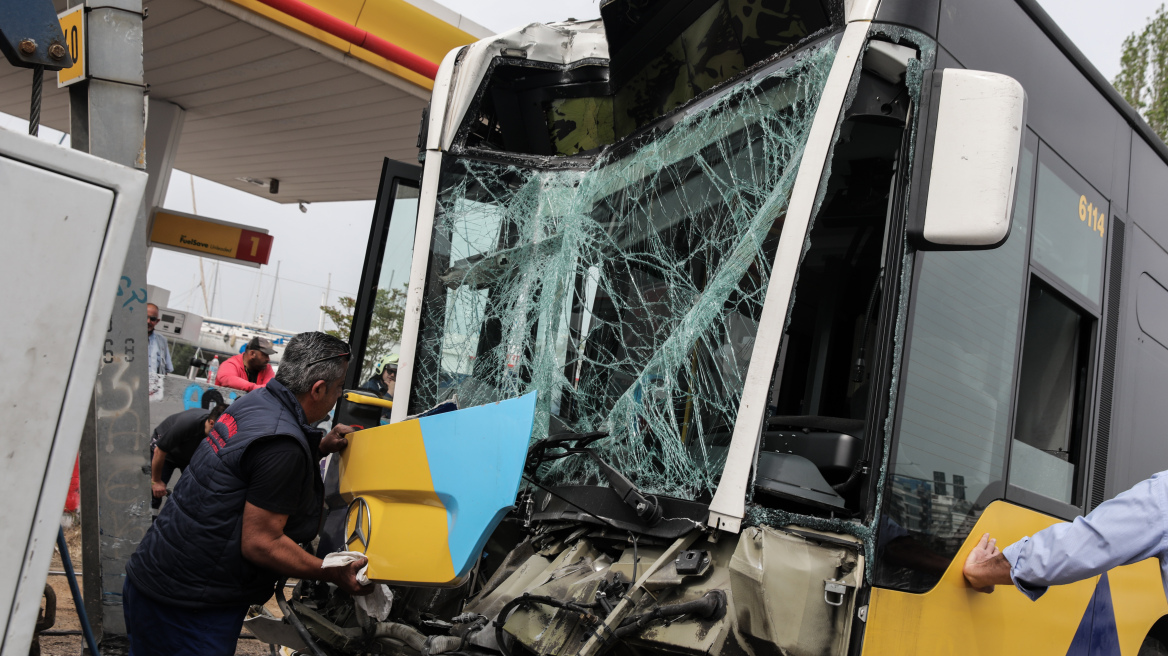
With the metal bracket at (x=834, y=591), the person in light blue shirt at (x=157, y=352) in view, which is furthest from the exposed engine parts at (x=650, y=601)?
the person in light blue shirt at (x=157, y=352)

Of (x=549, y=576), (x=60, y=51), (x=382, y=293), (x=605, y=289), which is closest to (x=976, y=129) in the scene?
(x=605, y=289)

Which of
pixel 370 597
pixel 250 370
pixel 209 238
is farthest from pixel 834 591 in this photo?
pixel 209 238

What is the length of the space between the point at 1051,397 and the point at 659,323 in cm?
143

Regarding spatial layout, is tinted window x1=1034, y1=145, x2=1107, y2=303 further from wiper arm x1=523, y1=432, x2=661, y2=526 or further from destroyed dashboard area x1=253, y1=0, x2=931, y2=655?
wiper arm x1=523, y1=432, x2=661, y2=526

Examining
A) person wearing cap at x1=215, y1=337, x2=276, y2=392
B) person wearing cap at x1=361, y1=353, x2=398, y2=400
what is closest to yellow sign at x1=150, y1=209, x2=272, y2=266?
person wearing cap at x1=215, y1=337, x2=276, y2=392

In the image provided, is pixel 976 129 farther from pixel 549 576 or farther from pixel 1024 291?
pixel 549 576

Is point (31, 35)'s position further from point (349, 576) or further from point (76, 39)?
point (349, 576)

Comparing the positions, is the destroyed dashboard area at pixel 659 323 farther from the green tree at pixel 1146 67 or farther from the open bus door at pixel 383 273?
the green tree at pixel 1146 67

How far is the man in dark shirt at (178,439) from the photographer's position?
5531 mm

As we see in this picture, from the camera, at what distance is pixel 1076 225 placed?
3.09 metres

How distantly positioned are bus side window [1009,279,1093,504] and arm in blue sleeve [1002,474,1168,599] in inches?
19.4

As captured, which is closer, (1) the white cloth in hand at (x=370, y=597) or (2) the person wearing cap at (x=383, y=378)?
(1) the white cloth in hand at (x=370, y=597)

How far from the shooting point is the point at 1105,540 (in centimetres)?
219

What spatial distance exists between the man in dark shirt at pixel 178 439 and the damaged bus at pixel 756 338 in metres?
2.34
